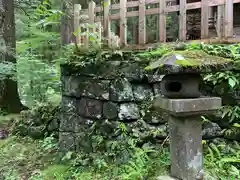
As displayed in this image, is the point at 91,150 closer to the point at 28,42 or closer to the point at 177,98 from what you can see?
the point at 177,98

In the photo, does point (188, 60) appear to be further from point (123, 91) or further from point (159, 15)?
point (159, 15)

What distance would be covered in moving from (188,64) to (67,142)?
129 inches

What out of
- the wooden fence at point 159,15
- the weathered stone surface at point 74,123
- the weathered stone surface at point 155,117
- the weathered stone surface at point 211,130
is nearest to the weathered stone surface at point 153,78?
the weathered stone surface at point 155,117

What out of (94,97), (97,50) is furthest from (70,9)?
(94,97)

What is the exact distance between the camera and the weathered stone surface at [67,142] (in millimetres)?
4777

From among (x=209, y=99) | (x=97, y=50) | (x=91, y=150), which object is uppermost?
(x=97, y=50)

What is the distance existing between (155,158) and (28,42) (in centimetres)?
686

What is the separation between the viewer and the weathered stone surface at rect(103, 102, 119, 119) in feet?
13.6

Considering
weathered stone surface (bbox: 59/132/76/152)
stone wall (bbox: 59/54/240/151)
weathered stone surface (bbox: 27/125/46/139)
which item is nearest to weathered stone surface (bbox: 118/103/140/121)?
stone wall (bbox: 59/54/240/151)

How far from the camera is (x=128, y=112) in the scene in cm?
410

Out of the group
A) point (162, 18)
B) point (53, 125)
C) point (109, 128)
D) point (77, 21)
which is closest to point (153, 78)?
point (162, 18)

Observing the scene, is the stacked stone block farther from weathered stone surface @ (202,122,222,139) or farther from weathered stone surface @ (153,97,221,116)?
weathered stone surface @ (153,97,221,116)

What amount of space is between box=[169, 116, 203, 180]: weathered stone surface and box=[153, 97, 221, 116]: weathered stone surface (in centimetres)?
18

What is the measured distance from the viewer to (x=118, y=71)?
4199mm
